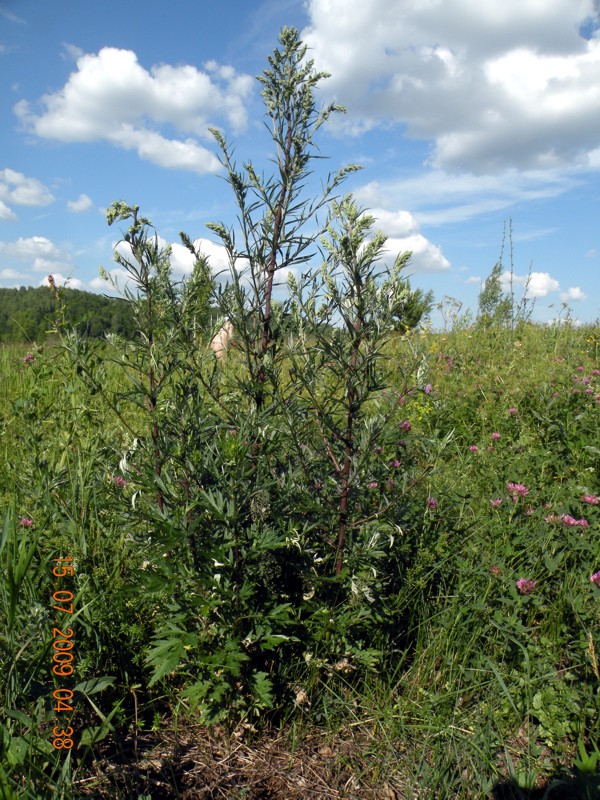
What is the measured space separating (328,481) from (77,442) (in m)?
2.03

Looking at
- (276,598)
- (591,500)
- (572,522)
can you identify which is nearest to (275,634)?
(276,598)

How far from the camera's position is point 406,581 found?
8.52ft

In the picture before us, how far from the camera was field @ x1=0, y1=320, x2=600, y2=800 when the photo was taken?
1.96 metres

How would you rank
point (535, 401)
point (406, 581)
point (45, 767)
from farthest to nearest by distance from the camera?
1. point (535, 401)
2. point (406, 581)
3. point (45, 767)

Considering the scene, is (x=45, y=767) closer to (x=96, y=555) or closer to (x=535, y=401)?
(x=96, y=555)

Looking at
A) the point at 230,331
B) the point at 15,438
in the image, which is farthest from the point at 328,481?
the point at 15,438

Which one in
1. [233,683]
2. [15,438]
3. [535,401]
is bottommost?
[233,683]
